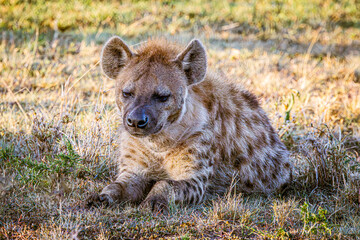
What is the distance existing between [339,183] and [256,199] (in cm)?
76

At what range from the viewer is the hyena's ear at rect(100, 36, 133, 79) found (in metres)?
3.36

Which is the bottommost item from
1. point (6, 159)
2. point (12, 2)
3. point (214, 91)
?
point (6, 159)

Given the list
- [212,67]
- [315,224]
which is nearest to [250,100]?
[315,224]

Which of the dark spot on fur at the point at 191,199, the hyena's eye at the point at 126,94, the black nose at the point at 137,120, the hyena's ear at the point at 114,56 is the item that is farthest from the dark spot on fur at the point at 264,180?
the hyena's ear at the point at 114,56

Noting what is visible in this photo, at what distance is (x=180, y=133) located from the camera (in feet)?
11.0

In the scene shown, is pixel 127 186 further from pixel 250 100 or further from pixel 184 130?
pixel 250 100

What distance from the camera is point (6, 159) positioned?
3719 mm

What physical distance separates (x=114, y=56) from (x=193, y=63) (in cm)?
63

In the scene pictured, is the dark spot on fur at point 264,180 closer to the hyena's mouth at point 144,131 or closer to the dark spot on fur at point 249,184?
the dark spot on fur at point 249,184

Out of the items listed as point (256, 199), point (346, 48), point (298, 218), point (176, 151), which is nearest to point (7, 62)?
point (176, 151)

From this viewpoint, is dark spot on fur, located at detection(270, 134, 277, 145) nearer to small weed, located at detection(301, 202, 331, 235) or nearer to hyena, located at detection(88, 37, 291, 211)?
hyena, located at detection(88, 37, 291, 211)

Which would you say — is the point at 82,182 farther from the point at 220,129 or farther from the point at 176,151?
the point at 220,129

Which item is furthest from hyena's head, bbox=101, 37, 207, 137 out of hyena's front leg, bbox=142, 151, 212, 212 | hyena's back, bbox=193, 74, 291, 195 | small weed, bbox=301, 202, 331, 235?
small weed, bbox=301, 202, 331, 235

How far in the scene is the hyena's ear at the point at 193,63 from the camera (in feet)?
10.8
